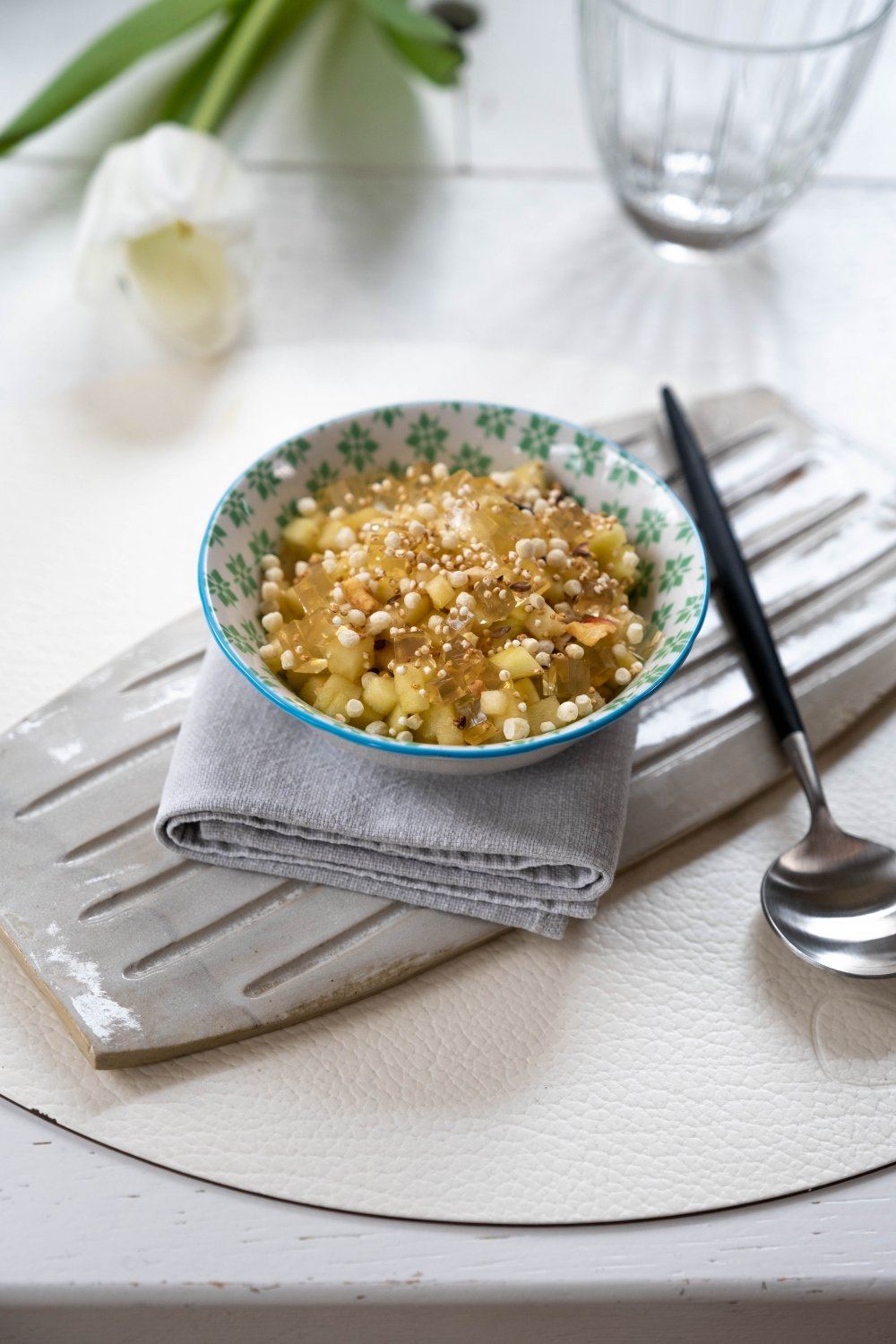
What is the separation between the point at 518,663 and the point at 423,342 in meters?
0.50

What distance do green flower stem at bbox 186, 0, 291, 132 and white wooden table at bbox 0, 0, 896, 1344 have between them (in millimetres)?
53

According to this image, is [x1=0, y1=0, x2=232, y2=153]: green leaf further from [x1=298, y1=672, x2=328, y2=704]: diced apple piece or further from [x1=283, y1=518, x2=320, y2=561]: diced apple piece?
[x1=298, y1=672, x2=328, y2=704]: diced apple piece

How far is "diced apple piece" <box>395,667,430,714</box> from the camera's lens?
0.58 metres

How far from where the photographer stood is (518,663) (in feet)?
1.96

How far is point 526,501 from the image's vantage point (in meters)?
0.70

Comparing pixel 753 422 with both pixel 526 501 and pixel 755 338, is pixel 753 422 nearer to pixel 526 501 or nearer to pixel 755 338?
pixel 755 338

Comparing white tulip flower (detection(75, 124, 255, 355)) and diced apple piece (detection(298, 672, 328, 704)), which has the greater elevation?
white tulip flower (detection(75, 124, 255, 355))

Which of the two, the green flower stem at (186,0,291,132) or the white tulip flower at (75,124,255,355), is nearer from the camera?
→ the white tulip flower at (75,124,255,355)

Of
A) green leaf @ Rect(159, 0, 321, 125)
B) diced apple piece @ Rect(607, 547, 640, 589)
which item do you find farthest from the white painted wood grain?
green leaf @ Rect(159, 0, 321, 125)

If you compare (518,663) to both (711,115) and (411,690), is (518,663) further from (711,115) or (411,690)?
(711,115)

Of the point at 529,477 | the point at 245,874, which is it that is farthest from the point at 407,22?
the point at 245,874

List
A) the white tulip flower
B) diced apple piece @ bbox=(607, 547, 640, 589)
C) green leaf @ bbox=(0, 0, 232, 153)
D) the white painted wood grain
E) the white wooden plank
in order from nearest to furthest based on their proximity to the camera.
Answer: the white painted wood grain → diced apple piece @ bbox=(607, 547, 640, 589) → the white tulip flower → green leaf @ bbox=(0, 0, 232, 153) → the white wooden plank

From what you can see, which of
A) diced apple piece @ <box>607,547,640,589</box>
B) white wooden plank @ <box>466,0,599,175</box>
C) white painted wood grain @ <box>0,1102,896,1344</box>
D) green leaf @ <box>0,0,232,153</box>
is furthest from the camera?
white wooden plank @ <box>466,0,599,175</box>

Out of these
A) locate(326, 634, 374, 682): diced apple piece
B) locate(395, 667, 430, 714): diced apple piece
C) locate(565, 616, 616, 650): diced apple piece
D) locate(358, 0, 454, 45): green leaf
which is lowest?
locate(565, 616, 616, 650): diced apple piece
